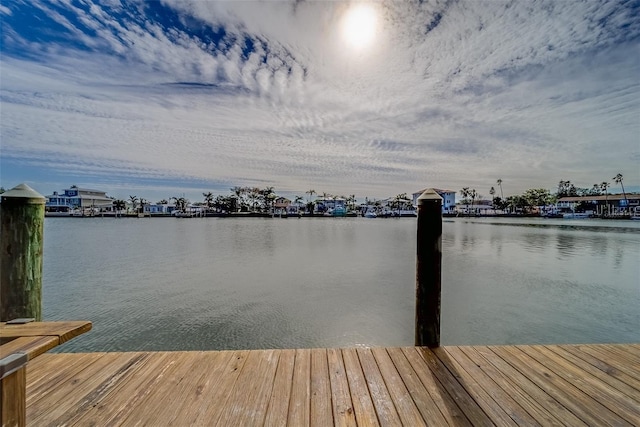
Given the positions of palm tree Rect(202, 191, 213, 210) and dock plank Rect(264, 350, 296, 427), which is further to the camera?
palm tree Rect(202, 191, 213, 210)

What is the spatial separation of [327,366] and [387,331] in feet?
15.6

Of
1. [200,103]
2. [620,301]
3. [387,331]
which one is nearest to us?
[387,331]

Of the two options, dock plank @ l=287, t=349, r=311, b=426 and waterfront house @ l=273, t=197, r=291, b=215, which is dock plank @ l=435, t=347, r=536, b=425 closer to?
dock plank @ l=287, t=349, r=311, b=426

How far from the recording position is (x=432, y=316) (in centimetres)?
219

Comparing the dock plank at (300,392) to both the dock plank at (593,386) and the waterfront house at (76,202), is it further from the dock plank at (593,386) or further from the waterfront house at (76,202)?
the waterfront house at (76,202)

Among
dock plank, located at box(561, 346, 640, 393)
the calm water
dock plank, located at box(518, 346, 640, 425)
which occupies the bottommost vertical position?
the calm water

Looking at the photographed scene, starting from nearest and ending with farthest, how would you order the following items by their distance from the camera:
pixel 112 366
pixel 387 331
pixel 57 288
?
pixel 112 366 < pixel 387 331 < pixel 57 288

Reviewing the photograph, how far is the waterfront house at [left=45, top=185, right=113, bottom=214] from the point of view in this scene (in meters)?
75.9

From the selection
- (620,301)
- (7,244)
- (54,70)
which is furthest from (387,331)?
(54,70)

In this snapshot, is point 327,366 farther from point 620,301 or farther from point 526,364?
point 620,301

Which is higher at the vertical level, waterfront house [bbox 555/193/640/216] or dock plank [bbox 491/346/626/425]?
waterfront house [bbox 555/193/640/216]

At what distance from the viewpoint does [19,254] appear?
196 cm

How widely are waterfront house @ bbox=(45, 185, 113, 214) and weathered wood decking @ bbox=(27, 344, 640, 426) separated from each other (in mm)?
96799

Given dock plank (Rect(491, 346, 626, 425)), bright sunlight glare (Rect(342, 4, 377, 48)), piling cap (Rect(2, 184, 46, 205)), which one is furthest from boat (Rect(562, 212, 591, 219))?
piling cap (Rect(2, 184, 46, 205))
